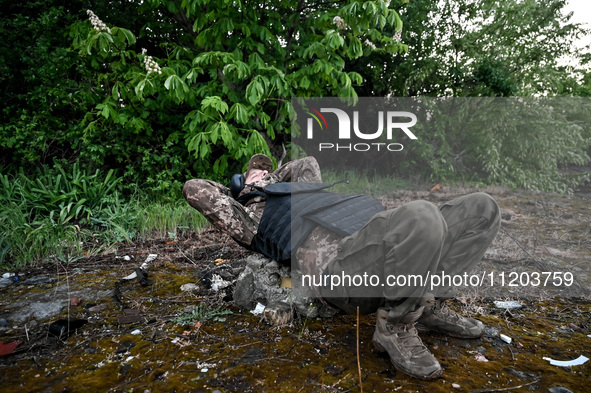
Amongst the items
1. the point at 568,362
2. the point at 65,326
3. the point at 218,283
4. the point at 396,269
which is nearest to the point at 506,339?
the point at 568,362

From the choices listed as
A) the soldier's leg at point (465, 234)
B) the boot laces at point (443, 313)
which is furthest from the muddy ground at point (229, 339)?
the soldier's leg at point (465, 234)

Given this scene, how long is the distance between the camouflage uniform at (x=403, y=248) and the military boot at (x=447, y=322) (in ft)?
0.66

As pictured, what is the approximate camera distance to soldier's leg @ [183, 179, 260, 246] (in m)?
2.15

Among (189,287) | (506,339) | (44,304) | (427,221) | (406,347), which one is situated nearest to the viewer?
(427,221)

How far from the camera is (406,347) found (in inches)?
62.3

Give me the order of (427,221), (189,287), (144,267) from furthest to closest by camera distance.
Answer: (144,267), (189,287), (427,221)

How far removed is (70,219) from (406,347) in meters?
3.83

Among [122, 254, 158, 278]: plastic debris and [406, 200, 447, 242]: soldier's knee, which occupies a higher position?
[406, 200, 447, 242]: soldier's knee

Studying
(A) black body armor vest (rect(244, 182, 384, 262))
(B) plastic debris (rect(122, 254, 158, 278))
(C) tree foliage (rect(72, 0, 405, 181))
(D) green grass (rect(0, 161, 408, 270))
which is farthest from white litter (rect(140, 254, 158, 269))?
(A) black body armor vest (rect(244, 182, 384, 262))

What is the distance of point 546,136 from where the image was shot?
6.50m

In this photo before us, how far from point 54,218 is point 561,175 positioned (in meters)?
8.31

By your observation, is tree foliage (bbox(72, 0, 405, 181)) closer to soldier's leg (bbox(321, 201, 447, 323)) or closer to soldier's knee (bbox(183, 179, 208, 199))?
soldier's knee (bbox(183, 179, 208, 199))

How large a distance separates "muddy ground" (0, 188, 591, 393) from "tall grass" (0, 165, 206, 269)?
348 mm

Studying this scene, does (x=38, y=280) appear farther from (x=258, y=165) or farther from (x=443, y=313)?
(x=443, y=313)
